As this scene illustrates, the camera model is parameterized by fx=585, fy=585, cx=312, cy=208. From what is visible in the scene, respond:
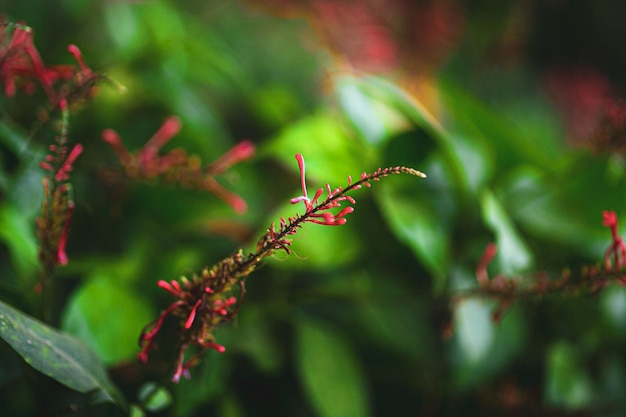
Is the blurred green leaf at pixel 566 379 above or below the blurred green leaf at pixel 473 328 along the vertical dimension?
above

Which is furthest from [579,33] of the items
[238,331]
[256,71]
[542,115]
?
[238,331]

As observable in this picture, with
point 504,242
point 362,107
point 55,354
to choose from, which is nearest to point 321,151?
point 362,107

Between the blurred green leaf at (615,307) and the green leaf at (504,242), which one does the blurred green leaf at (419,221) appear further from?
the blurred green leaf at (615,307)

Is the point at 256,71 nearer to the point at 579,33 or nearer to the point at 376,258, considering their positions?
the point at 376,258

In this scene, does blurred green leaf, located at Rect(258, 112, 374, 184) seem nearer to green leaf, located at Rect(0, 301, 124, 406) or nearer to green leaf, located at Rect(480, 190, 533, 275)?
green leaf, located at Rect(480, 190, 533, 275)

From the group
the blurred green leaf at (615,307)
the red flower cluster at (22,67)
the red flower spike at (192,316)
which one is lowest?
the red flower spike at (192,316)

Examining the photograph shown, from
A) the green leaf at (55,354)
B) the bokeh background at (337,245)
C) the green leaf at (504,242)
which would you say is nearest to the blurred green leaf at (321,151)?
the bokeh background at (337,245)
